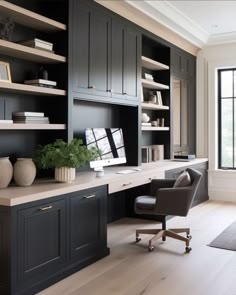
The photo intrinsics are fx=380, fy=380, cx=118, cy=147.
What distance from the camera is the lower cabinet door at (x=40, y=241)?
2.82 meters

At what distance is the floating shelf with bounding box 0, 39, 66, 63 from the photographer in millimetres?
3188

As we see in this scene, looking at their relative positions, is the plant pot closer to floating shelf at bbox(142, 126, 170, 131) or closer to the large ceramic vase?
the large ceramic vase

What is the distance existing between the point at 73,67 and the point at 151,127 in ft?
7.20

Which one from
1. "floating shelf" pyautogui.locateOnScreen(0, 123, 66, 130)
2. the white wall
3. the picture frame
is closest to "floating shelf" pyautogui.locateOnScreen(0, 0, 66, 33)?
the picture frame

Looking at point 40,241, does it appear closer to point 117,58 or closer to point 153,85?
point 117,58

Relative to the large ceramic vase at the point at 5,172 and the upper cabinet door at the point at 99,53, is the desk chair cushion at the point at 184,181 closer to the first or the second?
the upper cabinet door at the point at 99,53

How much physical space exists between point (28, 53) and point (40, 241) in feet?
5.43

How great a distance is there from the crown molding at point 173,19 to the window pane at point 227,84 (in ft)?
2.45

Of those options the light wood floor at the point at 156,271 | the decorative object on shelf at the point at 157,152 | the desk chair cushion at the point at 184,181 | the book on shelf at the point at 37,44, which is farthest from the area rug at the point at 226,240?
the book on shelf at the point at 37,44

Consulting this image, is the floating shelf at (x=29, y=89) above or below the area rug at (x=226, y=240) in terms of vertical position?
above

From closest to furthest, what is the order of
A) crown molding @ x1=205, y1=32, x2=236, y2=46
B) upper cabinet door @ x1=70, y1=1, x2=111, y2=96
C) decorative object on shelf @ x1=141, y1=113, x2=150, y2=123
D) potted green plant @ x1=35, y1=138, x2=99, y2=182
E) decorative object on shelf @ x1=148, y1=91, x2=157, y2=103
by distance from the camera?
potted green plant @ x1=35, y1=138, x2=99, y2=182 → upper cabinet door @ x1=70, y1=1, x2=111, y2=96 → decorative object on shelf @ x1=141, y1=113, x2=150, y2=123 → decorative object on shelf @ x1=148, y1=91, x2=157, y2=103 → crown molding @ x1=205, y1=32, x2=236, y2=46

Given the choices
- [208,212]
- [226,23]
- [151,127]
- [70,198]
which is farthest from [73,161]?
[226,23]

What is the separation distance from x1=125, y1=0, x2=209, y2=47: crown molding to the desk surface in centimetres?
211

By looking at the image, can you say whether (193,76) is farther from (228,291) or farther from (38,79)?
(228,291)
